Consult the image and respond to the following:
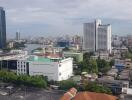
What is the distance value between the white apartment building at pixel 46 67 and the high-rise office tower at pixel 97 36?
525 inches

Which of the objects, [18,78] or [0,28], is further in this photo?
[0,28]

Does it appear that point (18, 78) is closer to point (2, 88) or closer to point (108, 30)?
point (2, 88)

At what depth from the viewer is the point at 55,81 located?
14711 millimetres

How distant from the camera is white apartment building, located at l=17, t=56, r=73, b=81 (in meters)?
15.4

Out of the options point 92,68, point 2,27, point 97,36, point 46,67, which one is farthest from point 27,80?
point 2,27

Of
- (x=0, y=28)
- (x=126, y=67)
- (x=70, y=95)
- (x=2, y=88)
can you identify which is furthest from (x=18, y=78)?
(x=0, y=28)

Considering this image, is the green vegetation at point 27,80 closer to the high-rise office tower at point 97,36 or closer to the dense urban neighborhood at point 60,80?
the dense urban neighborhood at point 60,80

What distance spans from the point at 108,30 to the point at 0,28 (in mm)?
14616

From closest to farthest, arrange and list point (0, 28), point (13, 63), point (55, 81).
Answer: point (55, 81) → point (13, 63) → point (0, 28)

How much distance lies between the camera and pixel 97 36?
29.5 metres

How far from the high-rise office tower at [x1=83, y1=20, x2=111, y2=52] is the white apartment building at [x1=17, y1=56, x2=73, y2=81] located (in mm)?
13342

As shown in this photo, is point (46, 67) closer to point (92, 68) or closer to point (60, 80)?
point (60, 80)

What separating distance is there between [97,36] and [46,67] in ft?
49.2

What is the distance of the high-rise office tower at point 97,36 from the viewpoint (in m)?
29.3
